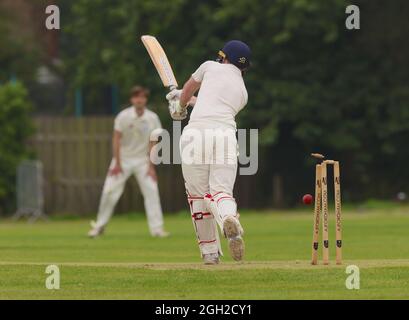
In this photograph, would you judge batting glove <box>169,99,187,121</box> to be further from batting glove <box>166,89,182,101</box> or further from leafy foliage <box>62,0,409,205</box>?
leafy foliage <box>62,0,409,205</box>

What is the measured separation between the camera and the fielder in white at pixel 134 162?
2097cm

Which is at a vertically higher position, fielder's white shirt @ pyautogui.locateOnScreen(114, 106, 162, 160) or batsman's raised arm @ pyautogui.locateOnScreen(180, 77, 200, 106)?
batsman's raised arm @ pyautogui.locateOnScreen(180, 77, 200, 106)

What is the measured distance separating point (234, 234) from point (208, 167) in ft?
3.15

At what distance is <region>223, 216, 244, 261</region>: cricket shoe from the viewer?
1264cm

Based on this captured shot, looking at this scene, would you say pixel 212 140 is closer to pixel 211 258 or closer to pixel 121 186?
pixel 211 258

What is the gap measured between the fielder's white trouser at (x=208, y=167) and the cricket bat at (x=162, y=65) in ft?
3.31

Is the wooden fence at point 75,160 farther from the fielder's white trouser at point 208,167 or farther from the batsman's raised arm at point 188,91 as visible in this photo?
the fielder's white trouser at point 208,167

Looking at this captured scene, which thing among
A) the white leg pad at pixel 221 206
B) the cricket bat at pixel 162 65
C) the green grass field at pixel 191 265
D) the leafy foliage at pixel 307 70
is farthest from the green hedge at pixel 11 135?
the white leg pad at pixel 221 206

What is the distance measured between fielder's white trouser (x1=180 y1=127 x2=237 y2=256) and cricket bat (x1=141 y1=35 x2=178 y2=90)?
3.31 feet

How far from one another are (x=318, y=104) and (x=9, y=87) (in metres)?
6.99

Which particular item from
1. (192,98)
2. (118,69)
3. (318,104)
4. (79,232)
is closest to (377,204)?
(318,104)

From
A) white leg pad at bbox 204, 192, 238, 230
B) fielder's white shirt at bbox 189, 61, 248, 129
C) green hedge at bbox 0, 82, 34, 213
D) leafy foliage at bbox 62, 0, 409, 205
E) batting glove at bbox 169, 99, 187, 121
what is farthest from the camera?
leafy foliage at bbox 62, 0, 409, 205

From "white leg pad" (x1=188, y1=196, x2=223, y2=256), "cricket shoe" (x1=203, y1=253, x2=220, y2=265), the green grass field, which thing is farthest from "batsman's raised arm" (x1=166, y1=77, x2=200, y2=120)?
the green grass field

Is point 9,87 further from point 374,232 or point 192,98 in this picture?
point 192,98
